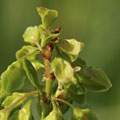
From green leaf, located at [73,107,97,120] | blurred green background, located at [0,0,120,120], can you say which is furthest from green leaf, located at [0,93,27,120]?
blurred green background, located at [0,0,120,120]

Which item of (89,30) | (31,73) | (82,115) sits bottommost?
(89,30)

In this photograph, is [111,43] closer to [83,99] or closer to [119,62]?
[119,62]

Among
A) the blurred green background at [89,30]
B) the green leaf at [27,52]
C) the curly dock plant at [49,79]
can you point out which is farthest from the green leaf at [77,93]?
the blurred green background at [89,30]

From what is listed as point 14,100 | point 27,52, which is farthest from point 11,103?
point 27,52

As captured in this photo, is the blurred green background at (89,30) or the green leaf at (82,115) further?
the blurred green background at (89,30)

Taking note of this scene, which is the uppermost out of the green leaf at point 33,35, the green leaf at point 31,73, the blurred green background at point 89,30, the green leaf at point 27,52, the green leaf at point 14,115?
the green leaf at point 33,35

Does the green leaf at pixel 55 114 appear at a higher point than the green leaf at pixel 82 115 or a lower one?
higher

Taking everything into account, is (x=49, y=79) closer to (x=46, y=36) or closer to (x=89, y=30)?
(x=46, y=36)

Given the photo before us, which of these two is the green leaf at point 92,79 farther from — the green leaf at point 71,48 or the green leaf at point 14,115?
the green leaf at point 14,115
